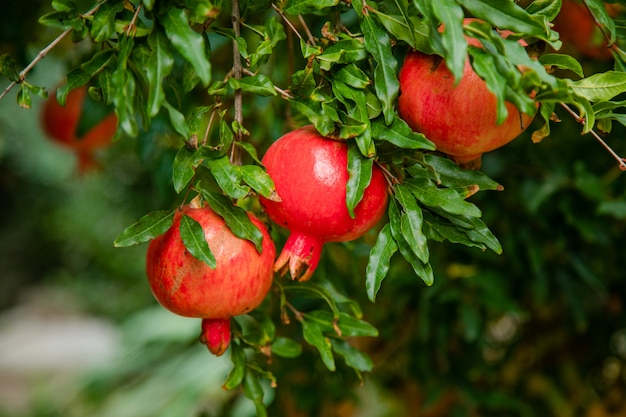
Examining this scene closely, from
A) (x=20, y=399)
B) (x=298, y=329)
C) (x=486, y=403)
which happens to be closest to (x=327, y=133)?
(x=298, y=329)

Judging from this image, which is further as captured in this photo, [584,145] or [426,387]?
[426,387]

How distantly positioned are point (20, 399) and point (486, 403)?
417cm

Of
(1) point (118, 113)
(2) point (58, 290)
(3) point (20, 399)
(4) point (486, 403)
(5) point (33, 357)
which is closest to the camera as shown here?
(1) point (118, 113)

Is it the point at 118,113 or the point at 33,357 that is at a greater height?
the point at 118,113

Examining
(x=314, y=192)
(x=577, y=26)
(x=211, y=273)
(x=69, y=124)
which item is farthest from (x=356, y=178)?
(x=69, y=124)

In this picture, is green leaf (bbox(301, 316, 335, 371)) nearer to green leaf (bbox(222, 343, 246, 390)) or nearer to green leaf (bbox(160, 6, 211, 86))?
green leaf (bbox(222, 343, 246, 390))

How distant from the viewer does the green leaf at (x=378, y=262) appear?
56cm

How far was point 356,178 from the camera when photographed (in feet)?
1.77

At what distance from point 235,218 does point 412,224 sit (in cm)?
14

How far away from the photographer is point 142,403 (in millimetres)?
1997

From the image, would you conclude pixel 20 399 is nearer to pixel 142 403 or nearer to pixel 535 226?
pixel 142 403

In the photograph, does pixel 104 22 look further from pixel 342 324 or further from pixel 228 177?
pixel 342 324

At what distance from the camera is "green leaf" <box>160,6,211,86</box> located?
1.57 feet

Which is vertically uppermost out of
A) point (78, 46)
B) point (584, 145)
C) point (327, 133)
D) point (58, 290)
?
point (327, 133)
